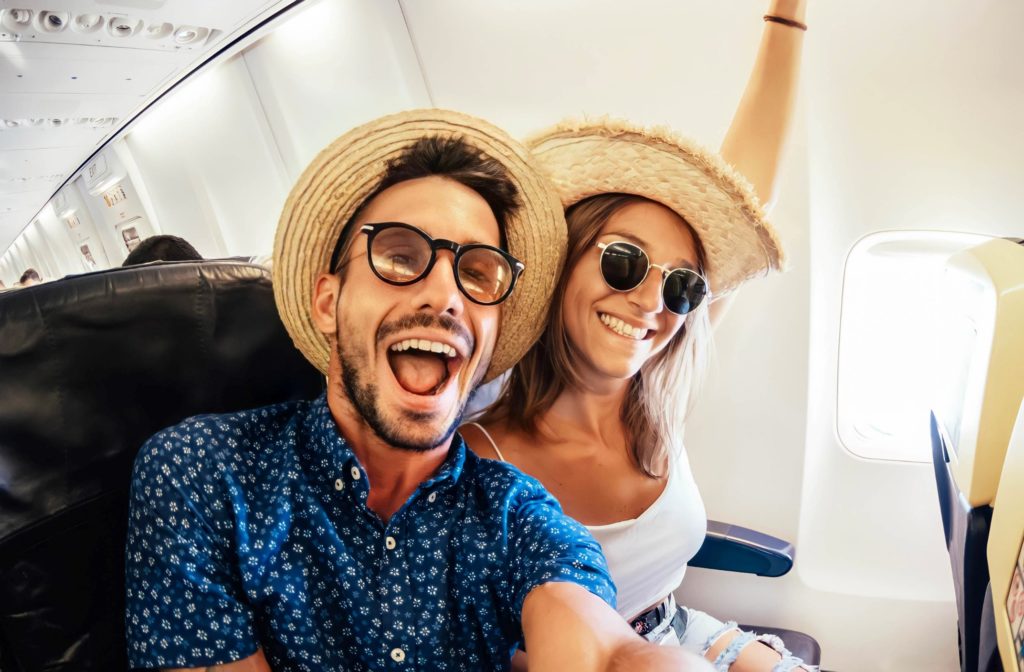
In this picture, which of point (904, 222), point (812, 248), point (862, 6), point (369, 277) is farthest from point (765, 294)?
point (369, 277)

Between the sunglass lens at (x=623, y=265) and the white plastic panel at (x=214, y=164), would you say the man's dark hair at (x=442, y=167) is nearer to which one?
the sunglass lens at (x=623, y=265)

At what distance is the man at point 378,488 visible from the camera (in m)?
0.98

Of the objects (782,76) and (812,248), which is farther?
(812,248)

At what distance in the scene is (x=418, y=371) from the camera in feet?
3.80

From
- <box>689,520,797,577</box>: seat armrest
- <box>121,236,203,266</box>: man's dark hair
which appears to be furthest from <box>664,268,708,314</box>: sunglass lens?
<box>121,236,203,266</box>: man's dark hair

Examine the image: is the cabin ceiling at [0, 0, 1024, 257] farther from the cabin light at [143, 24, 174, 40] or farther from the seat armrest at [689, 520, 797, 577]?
the seat armrest at [689, 520, 797, 577]

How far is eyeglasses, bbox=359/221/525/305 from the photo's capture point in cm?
111

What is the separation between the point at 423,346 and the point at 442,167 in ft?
1.31

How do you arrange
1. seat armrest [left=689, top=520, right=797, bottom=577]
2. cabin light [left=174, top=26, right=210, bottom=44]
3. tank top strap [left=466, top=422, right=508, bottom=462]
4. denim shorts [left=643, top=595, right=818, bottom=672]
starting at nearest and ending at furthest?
tank top strap [left=466, top=422, right=508, bottom=462]
denim shorts [left=643, top=595, right=818, bottom=672]
seat armrest [left=689, top=520, right=797, bottom=577]
cabin light [left=174, top=26, right=210, bottom=44]

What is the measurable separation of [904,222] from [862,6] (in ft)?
2.23

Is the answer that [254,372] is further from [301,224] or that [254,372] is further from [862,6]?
[862,6]

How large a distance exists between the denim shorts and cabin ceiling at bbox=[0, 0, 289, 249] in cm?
332

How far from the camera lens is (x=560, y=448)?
1666 mm

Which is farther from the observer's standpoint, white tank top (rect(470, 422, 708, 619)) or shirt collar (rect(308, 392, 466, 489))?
white tank top (rect(470, 422, 708, 619))
